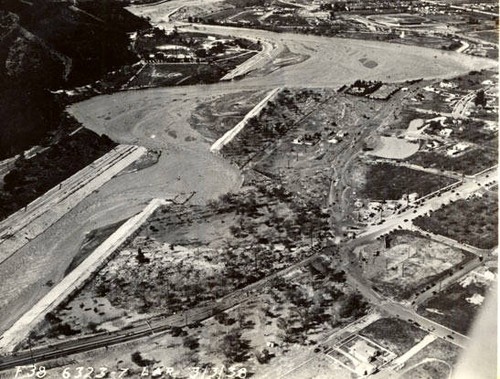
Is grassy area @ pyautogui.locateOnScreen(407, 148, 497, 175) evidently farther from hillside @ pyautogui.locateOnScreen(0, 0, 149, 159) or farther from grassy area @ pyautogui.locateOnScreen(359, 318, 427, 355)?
hillside @ pyautogui.locateOnScreen(0, 0, 149, 159)

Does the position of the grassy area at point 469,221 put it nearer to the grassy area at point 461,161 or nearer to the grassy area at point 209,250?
Answer: the grassy area at point 461,161

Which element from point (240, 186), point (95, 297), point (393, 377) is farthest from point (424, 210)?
point (95, 297)

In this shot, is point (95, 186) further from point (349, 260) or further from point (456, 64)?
point (456, 64)

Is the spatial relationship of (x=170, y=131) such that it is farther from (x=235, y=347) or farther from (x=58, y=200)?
(x=235, y=347)

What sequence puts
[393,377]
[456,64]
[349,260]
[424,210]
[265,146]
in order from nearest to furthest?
[393,377] < [349,260] < [424,210] < [265,146] < [456,64]

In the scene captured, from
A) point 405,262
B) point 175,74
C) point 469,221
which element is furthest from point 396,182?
point 175,74

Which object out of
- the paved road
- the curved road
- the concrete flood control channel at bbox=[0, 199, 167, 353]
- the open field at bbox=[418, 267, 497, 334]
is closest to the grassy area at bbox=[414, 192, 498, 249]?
the paved road
